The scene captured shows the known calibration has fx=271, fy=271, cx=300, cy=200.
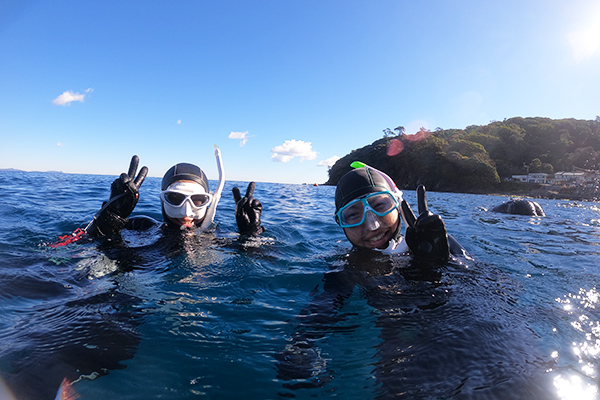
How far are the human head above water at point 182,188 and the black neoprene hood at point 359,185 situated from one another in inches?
91.2

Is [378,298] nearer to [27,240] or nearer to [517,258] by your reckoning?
[517,258]

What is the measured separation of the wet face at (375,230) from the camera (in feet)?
10.1

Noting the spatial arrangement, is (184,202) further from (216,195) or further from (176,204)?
(216,195)

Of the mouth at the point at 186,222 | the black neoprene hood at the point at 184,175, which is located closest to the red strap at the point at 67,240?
the black neoprene hood at the point at 184,175

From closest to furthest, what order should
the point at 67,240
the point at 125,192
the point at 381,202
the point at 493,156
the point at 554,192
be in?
the point at 381,202 → the point at 125,192 → the point at 67,240 → the point at 554,192 → the point at 493,156

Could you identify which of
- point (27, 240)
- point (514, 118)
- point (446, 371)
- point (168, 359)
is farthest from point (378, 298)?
point (514, 118)

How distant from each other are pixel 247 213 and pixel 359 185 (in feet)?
6.81

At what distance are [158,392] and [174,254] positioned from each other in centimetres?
237

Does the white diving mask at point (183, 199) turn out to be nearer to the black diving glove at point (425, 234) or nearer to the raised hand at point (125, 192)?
the raised hand at point (125, 192)

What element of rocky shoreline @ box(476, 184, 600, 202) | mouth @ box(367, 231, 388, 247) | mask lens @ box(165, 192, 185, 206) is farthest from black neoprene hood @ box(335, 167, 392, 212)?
rocky shoreline @ box(476, 184, 600, 202)

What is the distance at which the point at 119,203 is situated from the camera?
388cm

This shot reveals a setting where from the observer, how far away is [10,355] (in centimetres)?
150

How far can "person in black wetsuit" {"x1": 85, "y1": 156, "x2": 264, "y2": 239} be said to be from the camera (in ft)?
12.7

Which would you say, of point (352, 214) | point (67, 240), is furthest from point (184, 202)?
point (352, 214)
